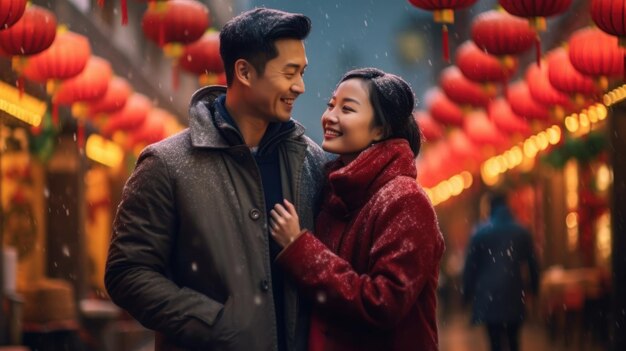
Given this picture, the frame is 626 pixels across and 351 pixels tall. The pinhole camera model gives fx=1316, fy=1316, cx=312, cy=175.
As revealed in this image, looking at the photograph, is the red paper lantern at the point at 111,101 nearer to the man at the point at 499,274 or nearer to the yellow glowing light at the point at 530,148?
the man at the point at 499,274

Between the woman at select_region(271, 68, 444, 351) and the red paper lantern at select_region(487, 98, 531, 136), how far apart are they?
16702mm

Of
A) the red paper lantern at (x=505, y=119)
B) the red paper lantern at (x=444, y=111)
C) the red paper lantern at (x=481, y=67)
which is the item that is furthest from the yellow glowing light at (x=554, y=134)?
the red paper lantern at (x=481, y=67)

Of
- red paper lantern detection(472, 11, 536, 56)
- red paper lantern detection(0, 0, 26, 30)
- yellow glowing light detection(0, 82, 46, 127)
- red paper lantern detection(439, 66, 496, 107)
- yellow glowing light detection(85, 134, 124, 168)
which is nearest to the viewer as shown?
red paper lantern detection(0, 0, 26, 30)

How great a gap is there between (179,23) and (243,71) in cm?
929

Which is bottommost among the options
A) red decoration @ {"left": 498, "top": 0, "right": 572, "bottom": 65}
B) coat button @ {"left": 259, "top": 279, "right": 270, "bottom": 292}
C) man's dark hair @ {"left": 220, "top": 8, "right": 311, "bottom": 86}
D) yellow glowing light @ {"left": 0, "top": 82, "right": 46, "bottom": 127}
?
coat button @ {"left": 259, "top": 279, "right": 270, "bottom": 292}

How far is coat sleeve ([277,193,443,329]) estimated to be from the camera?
4.77 metres

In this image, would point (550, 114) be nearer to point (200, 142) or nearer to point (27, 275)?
point (27, 275)

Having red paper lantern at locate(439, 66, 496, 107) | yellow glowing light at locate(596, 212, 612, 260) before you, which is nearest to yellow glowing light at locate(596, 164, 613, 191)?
yellow glowing light at locate(596, 212, 612, 260)

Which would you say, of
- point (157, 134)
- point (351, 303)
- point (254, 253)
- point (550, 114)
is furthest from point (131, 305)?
point (157, 134)

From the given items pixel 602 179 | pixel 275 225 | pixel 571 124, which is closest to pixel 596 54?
pixel 602 179

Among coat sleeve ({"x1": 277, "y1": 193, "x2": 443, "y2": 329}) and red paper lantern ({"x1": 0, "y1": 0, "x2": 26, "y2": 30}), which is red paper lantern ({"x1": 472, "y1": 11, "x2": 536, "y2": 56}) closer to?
red paper lantern ({"x1": 0, "y1": 0, "x2": 26, "y2": 30})

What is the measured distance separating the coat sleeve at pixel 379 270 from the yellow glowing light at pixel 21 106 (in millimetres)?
8838

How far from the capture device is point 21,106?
14.9 meters

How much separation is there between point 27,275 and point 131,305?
14411 mm
